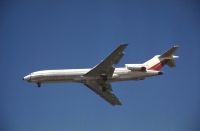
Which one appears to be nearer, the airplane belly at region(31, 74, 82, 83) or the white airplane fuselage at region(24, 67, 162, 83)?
the white airplane fuselage at region(24, 67, 162, 83)

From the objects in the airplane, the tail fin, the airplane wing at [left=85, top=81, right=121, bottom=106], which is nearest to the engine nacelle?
the airplane

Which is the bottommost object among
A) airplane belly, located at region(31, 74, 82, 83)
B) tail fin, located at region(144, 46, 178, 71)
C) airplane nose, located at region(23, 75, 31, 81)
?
airplane belly, located at region(31, 74, 82, 83)

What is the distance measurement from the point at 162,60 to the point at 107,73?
5807mm

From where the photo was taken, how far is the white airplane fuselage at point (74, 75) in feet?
171

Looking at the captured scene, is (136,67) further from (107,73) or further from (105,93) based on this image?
(105,93)

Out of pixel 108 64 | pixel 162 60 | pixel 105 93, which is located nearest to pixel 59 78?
pixel 105 93

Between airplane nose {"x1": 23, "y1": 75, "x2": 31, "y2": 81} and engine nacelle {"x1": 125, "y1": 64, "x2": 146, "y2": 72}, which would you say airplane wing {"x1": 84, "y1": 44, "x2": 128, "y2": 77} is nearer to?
engine nacelle {"x1": 125, "y1": 64, "x2": 146, "y2": 72}

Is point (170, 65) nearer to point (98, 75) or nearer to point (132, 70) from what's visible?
point (132, 70)

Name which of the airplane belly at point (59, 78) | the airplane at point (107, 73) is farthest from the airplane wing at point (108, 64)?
the airplane belly at point (59, 78)

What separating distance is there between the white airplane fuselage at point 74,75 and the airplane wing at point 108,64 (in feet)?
2.00

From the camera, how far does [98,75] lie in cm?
5306

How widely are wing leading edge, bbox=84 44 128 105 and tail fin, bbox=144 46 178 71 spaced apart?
4592 mm

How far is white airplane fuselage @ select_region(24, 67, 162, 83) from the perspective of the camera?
5216 cm

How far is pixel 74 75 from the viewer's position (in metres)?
53.6
